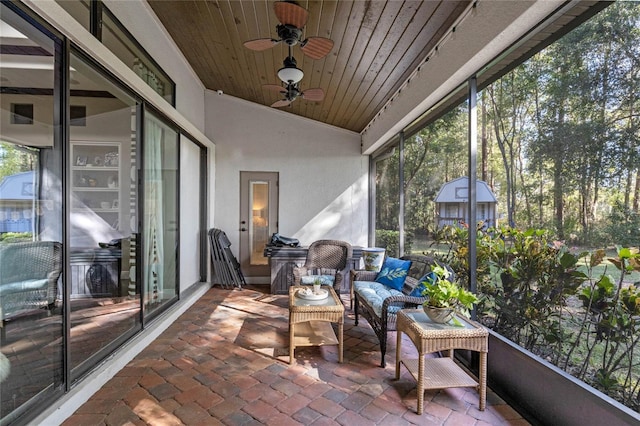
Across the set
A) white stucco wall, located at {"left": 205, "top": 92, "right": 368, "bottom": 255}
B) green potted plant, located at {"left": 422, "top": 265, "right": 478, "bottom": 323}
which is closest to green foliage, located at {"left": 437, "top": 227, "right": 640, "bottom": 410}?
green potted plant, located at {"left": 422, "top": 265, "right": 478, "bottom": 323}

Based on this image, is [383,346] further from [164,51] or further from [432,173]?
[164,51]

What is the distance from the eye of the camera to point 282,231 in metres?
5.81

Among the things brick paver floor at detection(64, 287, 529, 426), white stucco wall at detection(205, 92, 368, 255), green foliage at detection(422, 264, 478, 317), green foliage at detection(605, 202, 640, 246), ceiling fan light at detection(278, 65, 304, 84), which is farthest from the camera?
white stucco wall at detection(205, 92, 368, 255)

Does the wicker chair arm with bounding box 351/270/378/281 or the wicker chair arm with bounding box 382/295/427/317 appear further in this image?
the wicker chair arm with bounding box 351/270/378/281

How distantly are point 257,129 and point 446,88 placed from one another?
3711mm

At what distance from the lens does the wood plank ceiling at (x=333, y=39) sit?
8.56ft

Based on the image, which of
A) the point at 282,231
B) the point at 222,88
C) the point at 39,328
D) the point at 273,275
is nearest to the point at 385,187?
the point at 282,231

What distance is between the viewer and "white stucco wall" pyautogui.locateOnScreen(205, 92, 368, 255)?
5703mm

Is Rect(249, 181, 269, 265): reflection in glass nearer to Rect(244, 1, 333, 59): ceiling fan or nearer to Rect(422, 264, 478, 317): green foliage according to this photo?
Rect(244, 1, 333, 59): ceiling fan

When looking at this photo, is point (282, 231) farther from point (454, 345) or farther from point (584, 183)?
point (584, 183)

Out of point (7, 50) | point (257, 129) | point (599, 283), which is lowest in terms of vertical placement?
point (599, 283)

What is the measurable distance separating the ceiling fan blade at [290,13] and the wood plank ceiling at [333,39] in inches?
14.8

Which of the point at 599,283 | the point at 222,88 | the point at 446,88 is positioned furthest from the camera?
the point at 222,88

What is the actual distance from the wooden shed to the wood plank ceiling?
Answer: 1367 millimetres
